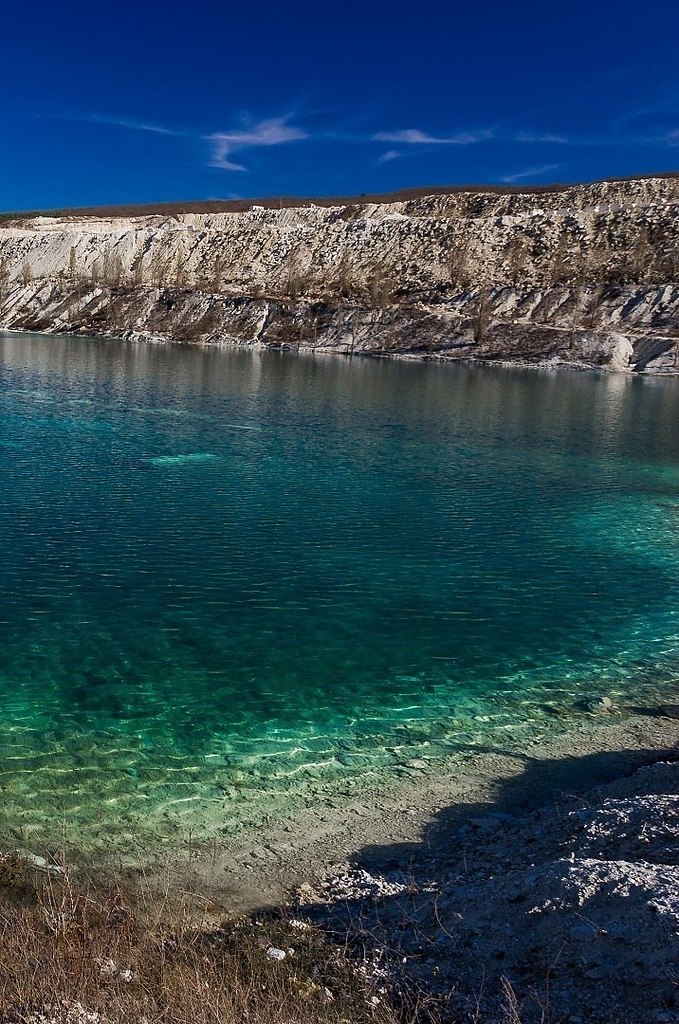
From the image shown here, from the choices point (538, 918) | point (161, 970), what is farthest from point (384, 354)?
point (161, 970)

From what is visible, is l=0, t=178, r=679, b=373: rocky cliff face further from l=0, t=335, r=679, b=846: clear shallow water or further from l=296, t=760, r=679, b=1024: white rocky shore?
l=296, t=760, r=679, b=1024: white rocky shore

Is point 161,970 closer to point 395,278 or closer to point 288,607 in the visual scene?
point 288,607

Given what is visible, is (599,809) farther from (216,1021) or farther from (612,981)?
(216,1021)

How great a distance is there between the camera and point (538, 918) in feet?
23.0

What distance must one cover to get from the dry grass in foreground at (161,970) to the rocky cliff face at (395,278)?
9807 cm

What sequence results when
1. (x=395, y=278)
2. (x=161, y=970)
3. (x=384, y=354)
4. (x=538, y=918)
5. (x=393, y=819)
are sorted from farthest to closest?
(x=395, y=278) < (x=384, y=354) < (x=393, y=819) < (x=538, y=918) < (x=161, y=970)

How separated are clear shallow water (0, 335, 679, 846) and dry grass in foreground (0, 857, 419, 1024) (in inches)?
82.3

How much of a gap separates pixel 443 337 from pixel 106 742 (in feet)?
344

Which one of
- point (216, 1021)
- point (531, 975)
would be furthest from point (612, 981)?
point (216, 1021)

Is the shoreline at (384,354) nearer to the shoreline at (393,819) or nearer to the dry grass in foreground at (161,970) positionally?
the shoreline at (393,819)

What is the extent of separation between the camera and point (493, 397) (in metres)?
60.9

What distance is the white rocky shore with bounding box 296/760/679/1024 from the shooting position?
20.0 feet

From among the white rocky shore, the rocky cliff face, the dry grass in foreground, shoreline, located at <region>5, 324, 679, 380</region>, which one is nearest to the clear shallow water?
the dry grass in foreground

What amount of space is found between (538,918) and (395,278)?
129m
